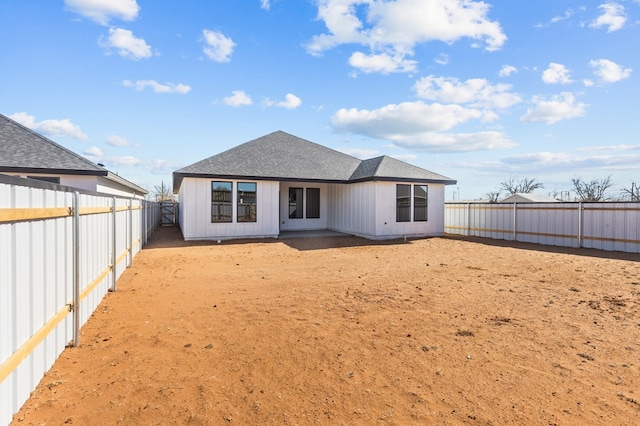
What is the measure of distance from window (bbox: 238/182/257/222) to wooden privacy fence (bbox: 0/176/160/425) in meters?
9.40

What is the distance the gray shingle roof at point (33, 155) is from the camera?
32.3 ft

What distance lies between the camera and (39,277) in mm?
2824

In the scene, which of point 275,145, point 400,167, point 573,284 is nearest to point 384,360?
point 573,284

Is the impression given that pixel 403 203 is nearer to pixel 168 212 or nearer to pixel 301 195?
pixel 301 195

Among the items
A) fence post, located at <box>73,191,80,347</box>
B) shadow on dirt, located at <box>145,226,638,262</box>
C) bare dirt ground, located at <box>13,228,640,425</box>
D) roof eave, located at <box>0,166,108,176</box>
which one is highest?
roof eave, located at <box>0,166,108,176</box>

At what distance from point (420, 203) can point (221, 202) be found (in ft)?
30.9

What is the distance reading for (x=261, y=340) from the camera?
12.8ft

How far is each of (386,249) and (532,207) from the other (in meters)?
7.64

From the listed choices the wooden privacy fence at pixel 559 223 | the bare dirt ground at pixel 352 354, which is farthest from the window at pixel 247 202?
the wooden privacy fence at pixel 559 223

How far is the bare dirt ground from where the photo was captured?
2.55 m

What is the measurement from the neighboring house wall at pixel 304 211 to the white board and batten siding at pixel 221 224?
2744 millimetres

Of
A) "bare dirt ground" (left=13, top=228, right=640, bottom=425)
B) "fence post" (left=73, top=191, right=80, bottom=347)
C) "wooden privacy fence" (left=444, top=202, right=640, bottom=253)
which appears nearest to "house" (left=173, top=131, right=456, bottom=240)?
"wooden privacy fence" (left=444, top=202, right=640, bottom=253)

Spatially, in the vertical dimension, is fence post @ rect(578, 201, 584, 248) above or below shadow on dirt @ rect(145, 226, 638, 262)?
above

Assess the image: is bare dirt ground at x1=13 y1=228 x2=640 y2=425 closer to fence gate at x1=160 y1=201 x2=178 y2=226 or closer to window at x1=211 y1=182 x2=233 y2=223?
window at x1=211 y1=182 x2=233 y2=223
